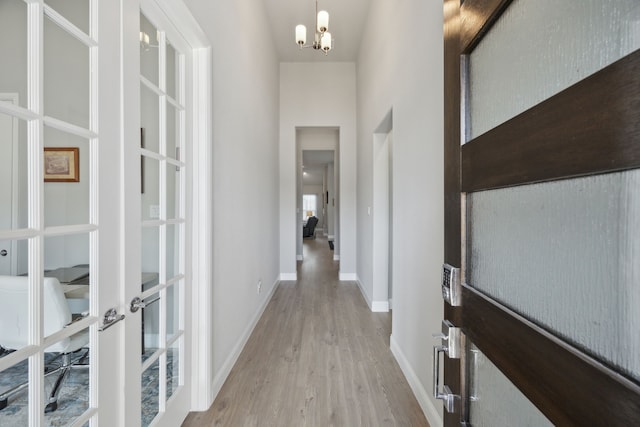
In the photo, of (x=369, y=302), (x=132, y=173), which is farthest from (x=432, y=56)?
(x=369, y=302)

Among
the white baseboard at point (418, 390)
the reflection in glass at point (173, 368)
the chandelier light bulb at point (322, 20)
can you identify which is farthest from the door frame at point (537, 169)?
the chandelier light bulb at point (322, 20)

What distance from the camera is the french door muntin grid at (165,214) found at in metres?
1.43

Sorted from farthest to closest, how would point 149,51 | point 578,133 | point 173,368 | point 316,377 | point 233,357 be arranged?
point 233,357, point 316,377, point 173,368, point 149,51, point 578,133

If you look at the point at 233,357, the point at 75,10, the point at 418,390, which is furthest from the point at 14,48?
the point at 418,390

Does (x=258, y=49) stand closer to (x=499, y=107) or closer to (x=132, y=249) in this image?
(x=132, y=249)

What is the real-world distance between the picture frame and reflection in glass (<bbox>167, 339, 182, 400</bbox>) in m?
1.03

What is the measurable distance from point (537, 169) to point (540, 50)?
25 centimetres

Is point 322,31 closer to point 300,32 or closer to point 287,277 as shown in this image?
point 300,32

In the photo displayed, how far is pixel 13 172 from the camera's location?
776 mm

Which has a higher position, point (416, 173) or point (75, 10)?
point (75, 10)

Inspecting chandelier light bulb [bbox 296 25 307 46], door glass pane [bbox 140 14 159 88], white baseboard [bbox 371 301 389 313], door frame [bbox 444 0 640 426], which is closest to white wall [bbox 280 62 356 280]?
white baseboard [bbox 371 301 389 313]

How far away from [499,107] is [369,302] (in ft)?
11.0

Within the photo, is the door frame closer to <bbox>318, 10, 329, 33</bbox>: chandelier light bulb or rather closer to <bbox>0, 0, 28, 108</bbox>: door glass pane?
<bbox>0, 0, 28, 108</bbox>: door glass pane

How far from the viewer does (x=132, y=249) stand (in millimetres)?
1168
